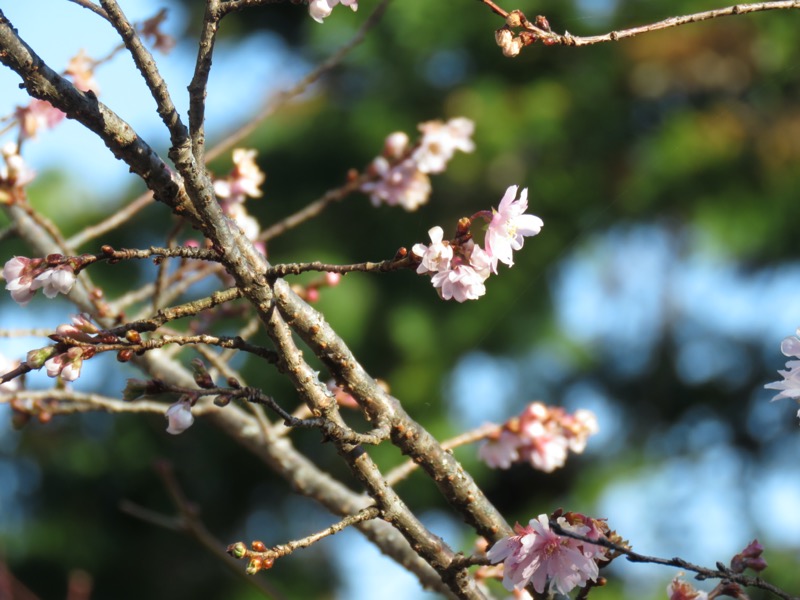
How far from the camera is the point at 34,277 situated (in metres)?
0.75

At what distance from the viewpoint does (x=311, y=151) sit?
3.89m

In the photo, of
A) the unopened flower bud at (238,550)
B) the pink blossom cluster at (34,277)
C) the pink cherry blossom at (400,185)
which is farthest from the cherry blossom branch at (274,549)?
the pink cherry blossom at (400,185)

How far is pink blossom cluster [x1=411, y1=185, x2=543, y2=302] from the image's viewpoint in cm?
74

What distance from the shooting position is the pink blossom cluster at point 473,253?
740mm

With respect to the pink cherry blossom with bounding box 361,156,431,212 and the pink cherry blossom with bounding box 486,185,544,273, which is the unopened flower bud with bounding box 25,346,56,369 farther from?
the pink cherry blossom with bounding box 361,156,431,212

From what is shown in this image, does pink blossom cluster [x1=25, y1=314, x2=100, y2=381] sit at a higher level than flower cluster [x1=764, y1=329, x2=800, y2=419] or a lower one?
lower

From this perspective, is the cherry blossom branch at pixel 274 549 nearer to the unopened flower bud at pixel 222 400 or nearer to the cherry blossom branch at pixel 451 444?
the unopened flower bud at pixel 222 400

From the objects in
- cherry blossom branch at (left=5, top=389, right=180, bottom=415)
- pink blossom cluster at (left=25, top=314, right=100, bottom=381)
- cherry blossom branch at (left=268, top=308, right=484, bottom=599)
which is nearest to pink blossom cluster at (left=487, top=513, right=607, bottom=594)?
cherry blossom branch at (left=268, top=308, right=484, bottom=599)

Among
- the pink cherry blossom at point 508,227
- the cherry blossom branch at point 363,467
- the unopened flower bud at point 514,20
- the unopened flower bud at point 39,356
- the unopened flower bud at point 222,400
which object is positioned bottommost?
the unopened flower bud at point 39,356

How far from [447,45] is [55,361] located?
130 inches

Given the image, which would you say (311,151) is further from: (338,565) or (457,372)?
(338,565)

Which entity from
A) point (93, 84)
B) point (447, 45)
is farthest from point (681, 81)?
point (93, 84)

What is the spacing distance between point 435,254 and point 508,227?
0.31 ft

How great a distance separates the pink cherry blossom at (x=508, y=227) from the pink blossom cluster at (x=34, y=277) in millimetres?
348
